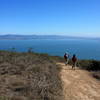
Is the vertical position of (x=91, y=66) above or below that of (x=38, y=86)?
below

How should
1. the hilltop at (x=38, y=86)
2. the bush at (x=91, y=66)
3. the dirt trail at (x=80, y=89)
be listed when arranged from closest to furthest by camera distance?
the hilltop at (x=38, y=86)
the dirt trail at (x=80, y=89)
the bush at (x=91, y=66)

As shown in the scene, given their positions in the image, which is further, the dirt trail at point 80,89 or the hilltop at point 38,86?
the dirt trail at point 80,89

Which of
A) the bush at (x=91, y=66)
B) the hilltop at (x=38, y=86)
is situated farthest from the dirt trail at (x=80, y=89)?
the bush at (x=91, y=66)

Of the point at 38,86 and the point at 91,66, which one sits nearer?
the point at 38,86

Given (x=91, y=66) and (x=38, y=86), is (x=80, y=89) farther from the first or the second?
(x=91, y=66)

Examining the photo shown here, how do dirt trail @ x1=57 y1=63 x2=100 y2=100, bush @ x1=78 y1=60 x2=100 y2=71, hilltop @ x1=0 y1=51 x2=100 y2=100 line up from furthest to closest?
bush @ x1=78 y1=60 x2=100 y2=71, dirt trail @ x1=57 y1=63 x2=100 y2=100, hilltop @ x1=0 y1=51 x2=100 y2=100

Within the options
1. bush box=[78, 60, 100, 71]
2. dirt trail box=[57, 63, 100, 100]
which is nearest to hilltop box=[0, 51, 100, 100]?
dirt trail box=[57, 63, 100, 100]

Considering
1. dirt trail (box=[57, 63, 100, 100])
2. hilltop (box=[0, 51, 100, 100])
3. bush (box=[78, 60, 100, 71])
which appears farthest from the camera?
bush (box=[78, 60, 100, 71])

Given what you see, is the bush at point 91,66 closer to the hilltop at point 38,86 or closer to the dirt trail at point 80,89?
the hilltop at point 38,86

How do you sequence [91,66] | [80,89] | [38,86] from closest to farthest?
1. [38,86]
2. [80,89]
3. [91,66]

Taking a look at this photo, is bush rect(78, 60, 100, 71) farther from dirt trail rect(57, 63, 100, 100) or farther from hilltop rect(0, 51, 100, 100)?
dirt trail rect(57, 63, 100, 100)

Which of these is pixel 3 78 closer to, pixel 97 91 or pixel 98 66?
pixel 97 91

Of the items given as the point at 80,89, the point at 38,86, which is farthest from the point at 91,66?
the point at 38,86

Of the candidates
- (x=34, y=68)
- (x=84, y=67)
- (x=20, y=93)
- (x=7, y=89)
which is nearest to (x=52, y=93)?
(x=20, y=93)
